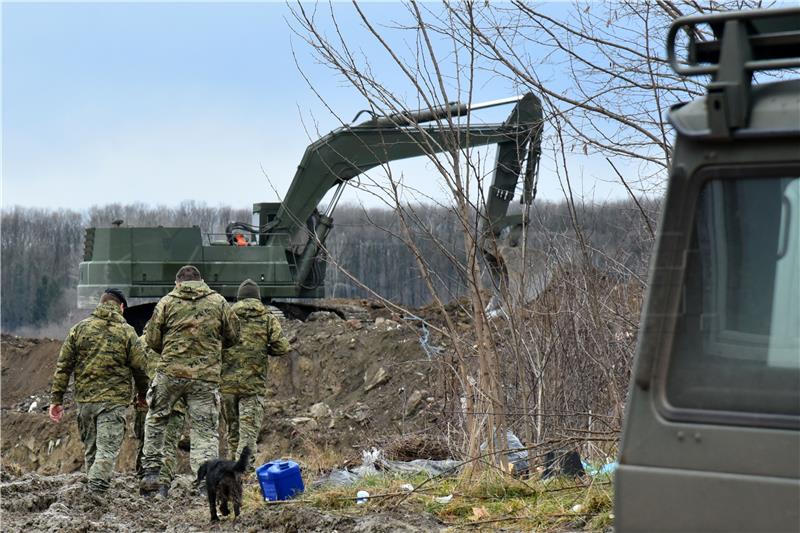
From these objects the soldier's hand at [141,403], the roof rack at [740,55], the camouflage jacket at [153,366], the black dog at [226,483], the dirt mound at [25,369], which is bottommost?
the dirt mound at [25,369]

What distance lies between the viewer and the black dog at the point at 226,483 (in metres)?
8.01

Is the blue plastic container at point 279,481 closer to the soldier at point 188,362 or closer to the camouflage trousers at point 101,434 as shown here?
the soldier at point 188,362

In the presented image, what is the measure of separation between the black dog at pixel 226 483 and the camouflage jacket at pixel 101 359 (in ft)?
6.92

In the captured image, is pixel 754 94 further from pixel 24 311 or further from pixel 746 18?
pixel 24 311

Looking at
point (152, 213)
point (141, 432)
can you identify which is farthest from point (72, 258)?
point (141, 432)

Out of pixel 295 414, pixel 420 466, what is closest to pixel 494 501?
pixel 420 466

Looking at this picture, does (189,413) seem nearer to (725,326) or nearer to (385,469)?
(385,469)

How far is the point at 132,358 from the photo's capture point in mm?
9938

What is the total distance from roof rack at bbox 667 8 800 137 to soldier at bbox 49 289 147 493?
7623 millimetres

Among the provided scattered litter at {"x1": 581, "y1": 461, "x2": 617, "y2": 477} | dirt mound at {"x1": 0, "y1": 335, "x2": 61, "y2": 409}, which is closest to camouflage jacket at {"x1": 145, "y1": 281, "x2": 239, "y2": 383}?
scattered litter at {"x1": 581, "y1": 461, "x2": 617, "y2": 477}

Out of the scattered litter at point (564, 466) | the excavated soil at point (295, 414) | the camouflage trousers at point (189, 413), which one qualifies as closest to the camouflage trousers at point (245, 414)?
the excavated soil at point (295, 414)

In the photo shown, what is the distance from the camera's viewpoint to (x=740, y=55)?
9.28 ft

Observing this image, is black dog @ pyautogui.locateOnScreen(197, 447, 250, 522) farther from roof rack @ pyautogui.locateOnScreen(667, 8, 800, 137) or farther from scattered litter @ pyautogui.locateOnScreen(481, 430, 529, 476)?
roof rack @ pyautogui.locateOnScreen(667, 8, 800, 137)

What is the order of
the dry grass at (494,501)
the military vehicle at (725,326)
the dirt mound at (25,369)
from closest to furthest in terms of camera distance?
the military vehicle at (725,326) → the dry grass at (494,501) → the dirt mound at (25,369)
